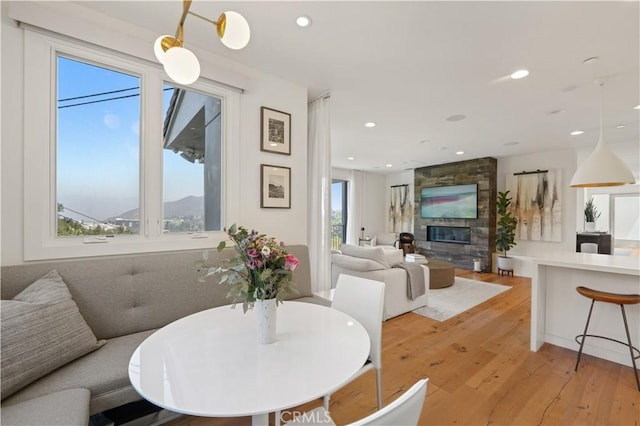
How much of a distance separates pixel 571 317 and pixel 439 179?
486 cm

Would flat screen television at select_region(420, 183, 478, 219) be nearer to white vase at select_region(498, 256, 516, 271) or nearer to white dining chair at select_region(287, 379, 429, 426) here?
white vase at select_region(498, 256, 516, 271)

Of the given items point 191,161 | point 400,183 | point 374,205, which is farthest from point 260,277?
point 400,183

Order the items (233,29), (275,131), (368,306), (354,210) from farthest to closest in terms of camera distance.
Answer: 1. (354,210)
2. (275,131)
3. (368,306)
4. (233,29)

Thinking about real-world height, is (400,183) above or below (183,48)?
above

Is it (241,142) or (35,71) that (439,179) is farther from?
(35,71)

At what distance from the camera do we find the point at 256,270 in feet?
3.75

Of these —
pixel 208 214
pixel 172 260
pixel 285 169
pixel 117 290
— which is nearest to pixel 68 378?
pixel 117 290

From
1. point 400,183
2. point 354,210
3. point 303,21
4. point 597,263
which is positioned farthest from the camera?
point 400,183

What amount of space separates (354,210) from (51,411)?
24.5ft

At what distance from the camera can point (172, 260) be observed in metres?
2.00

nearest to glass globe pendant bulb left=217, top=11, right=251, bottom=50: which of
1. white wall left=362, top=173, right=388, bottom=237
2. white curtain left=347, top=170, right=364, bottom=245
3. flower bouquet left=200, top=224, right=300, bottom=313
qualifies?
flower bouquet left=200, top=224, right=300, bottom=313

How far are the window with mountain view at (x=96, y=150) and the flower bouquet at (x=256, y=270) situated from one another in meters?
1.39

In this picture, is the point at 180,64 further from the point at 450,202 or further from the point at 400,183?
the point at 400,183

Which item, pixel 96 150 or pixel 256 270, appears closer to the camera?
pixel 256 270
